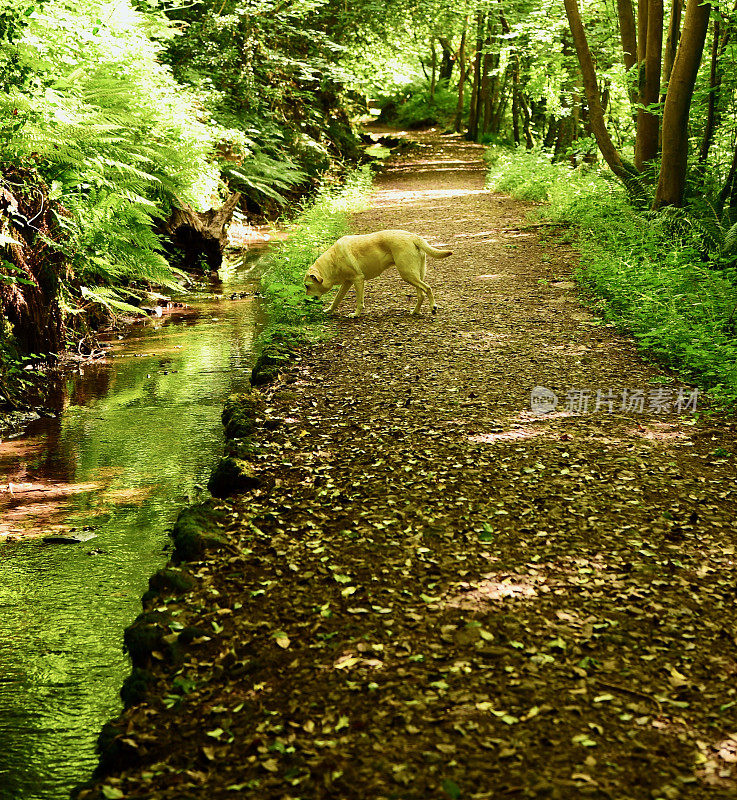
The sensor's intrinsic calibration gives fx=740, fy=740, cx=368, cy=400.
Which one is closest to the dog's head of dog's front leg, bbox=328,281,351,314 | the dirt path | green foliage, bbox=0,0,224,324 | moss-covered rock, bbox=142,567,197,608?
dog's front leg, bbox=328,281,351,314

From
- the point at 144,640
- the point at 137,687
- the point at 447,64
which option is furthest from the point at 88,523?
the point at 447,64

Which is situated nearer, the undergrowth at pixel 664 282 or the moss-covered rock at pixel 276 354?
the undergrowth at pixel 664 282

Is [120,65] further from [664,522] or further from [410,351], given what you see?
[664,522]

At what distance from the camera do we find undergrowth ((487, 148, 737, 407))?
718 centimetres

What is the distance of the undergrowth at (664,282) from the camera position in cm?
718

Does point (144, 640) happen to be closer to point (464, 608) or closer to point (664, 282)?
point (464, 608)

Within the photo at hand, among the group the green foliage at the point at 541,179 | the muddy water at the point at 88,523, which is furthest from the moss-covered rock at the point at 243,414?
the green foliage at the point at 541,179

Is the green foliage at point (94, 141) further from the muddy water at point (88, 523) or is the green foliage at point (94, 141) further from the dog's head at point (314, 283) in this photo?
the dog's head at point (314, 283)

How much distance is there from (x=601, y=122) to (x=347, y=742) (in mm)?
13620

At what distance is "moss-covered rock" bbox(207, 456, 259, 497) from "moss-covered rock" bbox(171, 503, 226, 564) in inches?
17.9

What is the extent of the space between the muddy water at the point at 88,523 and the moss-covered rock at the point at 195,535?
0.40 metres

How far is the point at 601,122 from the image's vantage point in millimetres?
13914

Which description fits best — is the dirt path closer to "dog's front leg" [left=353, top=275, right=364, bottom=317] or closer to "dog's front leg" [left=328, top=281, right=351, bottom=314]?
"dog's front leg" [left=353, top=275, right=364, bottom=317]

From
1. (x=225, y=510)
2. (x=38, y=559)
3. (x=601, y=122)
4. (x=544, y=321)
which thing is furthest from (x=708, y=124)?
(x=38, y=559)
